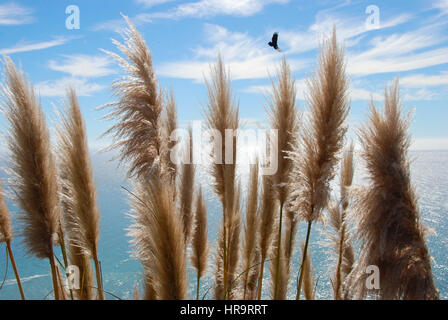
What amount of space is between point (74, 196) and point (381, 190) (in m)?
2.08

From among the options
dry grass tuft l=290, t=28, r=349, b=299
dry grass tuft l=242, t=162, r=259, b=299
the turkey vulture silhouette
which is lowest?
dry grass tuft l=242, t=162, r=259, b=299

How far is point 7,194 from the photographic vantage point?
2.07 metres

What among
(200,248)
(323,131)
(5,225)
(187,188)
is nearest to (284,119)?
(323,131)

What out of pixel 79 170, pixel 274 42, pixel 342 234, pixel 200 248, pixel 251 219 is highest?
pixel 274 42

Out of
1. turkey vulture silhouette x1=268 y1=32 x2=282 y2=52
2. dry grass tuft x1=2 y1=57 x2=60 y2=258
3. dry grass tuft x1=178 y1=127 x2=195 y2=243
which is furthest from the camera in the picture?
dry grass tuft x1=178 y1=127 x2=195 y2=243

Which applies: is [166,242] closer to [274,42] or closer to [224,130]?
[224,130]

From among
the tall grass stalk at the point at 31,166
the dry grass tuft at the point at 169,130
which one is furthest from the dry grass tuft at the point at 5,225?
the dry grass tuft at the point at 169,130

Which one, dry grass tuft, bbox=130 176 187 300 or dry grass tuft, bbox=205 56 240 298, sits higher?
dry grass tuft, bbox=205 56 240 298

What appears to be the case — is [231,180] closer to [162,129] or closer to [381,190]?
[162,129]

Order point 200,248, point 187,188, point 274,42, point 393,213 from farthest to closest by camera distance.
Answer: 1. point 200,248
2. point 187,188
3. point 274,42
4. point 393,213

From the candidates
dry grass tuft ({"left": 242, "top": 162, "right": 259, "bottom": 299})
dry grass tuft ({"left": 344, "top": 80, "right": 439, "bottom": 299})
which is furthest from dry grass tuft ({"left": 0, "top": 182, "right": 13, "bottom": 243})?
dry grass tuft ({"left": 344, "top": 80, "right": 439, "bottom": 299})

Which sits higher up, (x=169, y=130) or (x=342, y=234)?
(x=169, y=130)

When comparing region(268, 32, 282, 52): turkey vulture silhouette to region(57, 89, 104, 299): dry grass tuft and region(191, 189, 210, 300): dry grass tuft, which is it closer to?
region(57, 89, 104, 299): dry grass tuft
